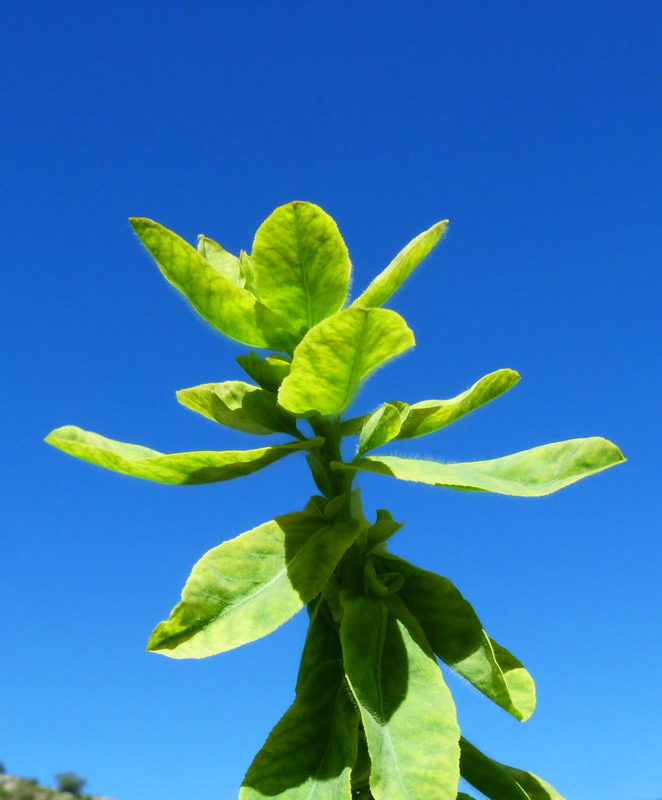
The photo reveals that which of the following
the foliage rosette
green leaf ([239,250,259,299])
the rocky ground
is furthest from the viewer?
the rocky ground

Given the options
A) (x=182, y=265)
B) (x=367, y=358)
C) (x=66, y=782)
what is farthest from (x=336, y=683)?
(x=66, y=782)

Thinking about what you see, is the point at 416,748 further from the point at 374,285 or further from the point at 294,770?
the point at 374,285

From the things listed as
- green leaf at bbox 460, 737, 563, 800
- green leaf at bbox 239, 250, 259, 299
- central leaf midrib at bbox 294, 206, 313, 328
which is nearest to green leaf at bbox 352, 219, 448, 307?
central leaf midrib at bbox 294, 206, 313, 328

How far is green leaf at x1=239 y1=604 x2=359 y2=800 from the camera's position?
1903 millimetres

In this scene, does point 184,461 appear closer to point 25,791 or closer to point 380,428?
point 380,428

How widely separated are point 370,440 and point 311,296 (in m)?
0.46

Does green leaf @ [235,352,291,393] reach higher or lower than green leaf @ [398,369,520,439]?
higher

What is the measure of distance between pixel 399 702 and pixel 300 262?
1189 mm

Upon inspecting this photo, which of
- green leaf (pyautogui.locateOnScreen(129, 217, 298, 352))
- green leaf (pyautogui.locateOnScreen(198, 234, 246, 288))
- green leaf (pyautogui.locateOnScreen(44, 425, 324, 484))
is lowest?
green leaf (pyautogui.locateOnScreen(44, 425, 324, 484))

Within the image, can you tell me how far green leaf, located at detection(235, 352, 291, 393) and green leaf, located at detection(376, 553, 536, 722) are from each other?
59 centimetres

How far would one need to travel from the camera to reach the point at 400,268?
234 centimetres

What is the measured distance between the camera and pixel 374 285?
2.35 meters

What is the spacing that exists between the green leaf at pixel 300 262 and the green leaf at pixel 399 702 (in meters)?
0.85

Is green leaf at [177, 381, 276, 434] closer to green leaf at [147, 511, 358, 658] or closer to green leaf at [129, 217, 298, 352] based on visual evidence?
green leaf at [129, 217, 298, 352]
